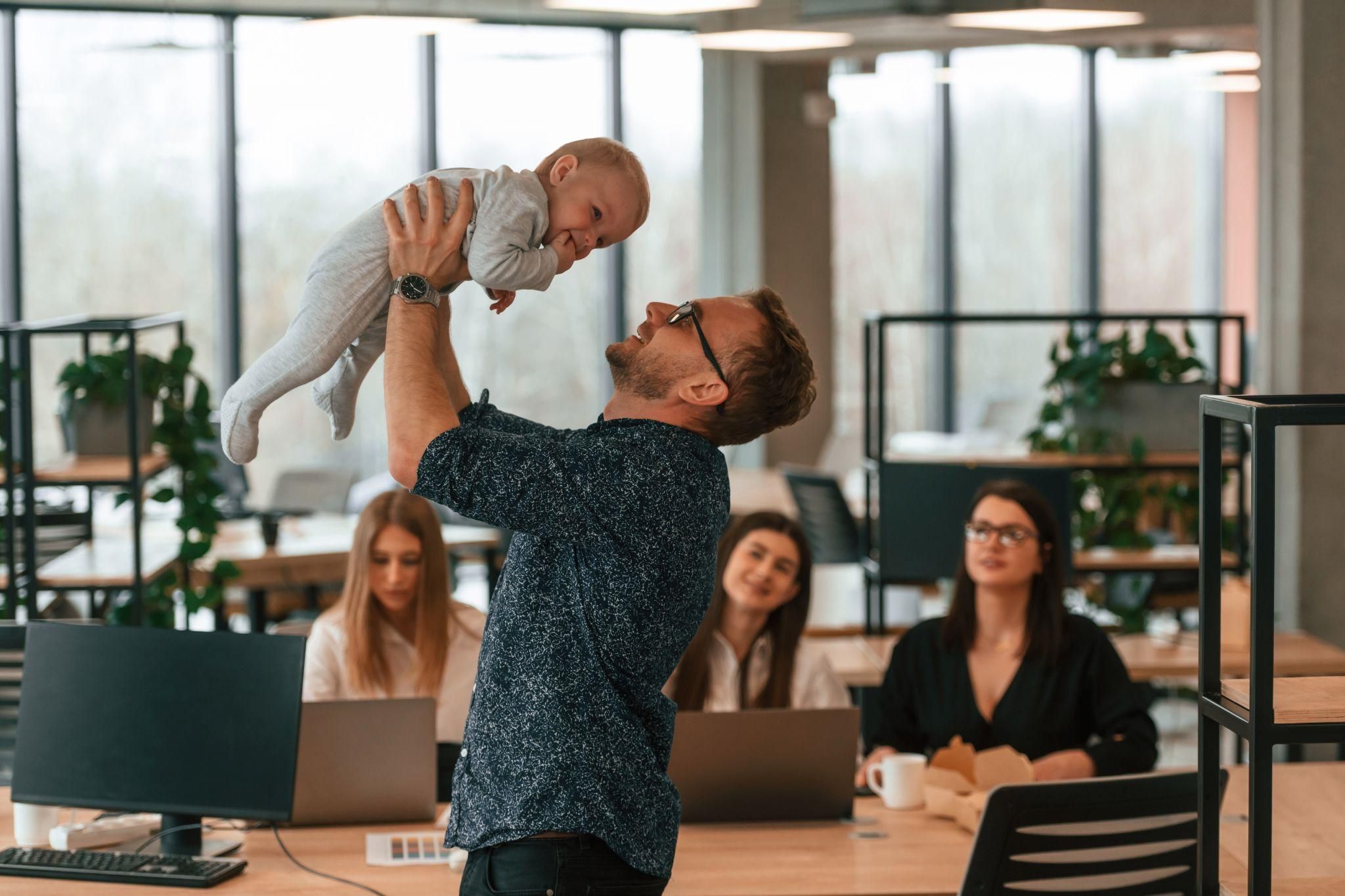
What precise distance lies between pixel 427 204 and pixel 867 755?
6.94ft

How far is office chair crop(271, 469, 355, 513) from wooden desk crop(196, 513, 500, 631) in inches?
55.8

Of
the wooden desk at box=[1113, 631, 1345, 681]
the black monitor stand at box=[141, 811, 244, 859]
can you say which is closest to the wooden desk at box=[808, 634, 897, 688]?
the wooden desk at box=[1113, 631, 1345, 681]

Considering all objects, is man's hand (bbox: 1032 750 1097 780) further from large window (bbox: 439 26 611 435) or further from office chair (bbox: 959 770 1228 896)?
large window (bbox: 439 26 611 435)

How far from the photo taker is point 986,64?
10.2 meters

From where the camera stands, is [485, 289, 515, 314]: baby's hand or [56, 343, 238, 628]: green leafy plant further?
[56, 343, 238, 628]: green leafy plant

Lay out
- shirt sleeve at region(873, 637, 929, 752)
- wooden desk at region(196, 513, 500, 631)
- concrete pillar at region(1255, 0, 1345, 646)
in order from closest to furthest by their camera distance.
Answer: shirt sleeve at region(873, 637, 929, 752) < concrete pillar at region(1255, 0, 1345, 646) < wooden desk at region(196, 513, 500, 631)

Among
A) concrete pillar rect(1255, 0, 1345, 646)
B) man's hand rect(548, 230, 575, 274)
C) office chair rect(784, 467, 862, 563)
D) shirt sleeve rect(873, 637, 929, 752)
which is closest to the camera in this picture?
man's hand rect(548, 230, 575, 274)

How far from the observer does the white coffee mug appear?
3.05m

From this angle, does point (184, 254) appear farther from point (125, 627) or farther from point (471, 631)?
point (125, 627)

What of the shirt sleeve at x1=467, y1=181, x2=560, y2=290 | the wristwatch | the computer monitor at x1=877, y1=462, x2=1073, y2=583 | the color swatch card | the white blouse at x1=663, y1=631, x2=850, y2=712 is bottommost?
the color swatch card

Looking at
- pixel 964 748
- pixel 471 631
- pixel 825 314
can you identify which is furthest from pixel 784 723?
pixel 825 314

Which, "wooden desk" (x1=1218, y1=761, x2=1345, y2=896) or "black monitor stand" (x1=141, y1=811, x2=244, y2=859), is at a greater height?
"black monitor stand" (x1=141, y1=811, x2=244, y2=859)

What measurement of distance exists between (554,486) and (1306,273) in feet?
11.8

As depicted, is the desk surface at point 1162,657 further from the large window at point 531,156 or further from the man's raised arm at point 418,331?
the large window at point 531,156
